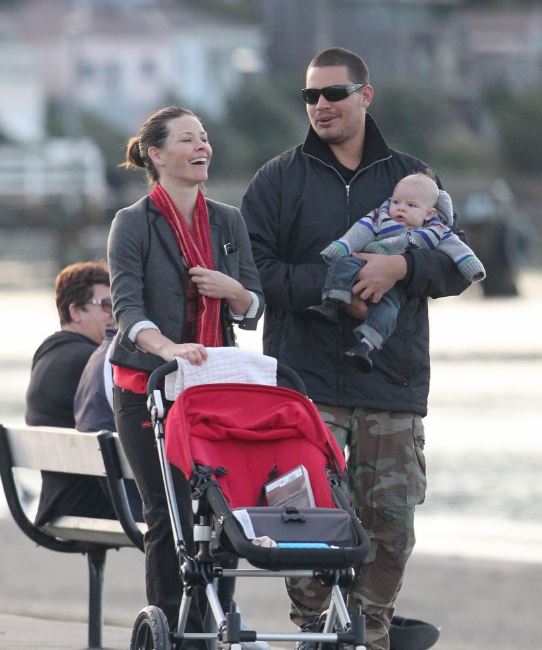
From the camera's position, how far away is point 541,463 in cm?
1510

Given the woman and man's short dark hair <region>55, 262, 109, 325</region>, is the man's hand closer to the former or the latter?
the woman

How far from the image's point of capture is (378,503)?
6.04 m

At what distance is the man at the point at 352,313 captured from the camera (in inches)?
237

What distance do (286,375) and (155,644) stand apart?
35.0 inches

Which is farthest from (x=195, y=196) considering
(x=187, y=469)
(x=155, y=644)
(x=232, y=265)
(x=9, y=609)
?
(x=9, y=609)

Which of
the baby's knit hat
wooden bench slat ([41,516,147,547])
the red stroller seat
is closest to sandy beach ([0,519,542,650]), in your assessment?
wooden bench slat ([41,516,147,547])

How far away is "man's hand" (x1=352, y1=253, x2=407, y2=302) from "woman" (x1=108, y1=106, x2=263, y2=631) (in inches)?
12.4

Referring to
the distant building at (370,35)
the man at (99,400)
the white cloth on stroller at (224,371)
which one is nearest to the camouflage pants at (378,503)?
the white cloth on stroller at (224,371)

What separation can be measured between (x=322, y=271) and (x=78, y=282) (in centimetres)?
138

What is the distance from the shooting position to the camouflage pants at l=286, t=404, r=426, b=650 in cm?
A: 602

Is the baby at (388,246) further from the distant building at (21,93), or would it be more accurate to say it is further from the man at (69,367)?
the distant building at (21,93)

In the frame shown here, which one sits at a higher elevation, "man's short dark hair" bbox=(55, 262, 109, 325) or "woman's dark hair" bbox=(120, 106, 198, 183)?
"woman's dark hair" bbox=(120, 106, 198, 183)

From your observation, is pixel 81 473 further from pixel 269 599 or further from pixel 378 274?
pixel 269 599

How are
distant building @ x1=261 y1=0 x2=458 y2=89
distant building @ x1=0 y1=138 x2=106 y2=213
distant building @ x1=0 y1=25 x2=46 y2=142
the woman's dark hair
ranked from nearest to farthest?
1. the woman's dark hair
2. distant building @ x1=0 y1=138 x2=106 y2=213
3. distant building @ x1=0 y1=25 x2=46 y2=142
4. distant building @ x1=261 y1=0 x2=458 y2=89
